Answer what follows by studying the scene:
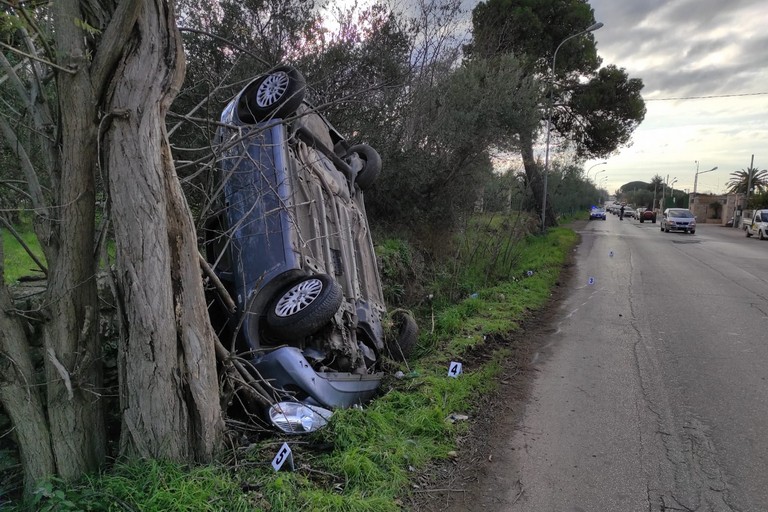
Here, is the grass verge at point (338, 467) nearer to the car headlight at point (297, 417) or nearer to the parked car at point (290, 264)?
the car headlight at point (297, 417)

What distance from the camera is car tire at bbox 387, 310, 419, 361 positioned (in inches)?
224

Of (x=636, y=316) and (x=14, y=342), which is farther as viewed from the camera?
(x=636, y=316)

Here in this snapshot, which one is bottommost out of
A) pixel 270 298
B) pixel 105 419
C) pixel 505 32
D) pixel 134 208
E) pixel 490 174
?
pixel 105 419

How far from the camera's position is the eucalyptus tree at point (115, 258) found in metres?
2.74

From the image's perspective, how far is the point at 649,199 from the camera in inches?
4016

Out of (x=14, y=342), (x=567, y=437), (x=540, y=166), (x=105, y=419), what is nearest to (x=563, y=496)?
(x=567, y=437)

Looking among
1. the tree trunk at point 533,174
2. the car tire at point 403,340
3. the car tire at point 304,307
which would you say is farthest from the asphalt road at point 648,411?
the tree trunk at point 533,174

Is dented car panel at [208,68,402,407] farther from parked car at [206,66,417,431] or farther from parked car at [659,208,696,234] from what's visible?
parked car at [659,208,696,234]

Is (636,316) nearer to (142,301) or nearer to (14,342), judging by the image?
(142,301)

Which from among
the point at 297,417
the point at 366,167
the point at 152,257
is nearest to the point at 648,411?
the point at 297,417

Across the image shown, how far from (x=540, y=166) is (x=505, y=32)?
9.54m

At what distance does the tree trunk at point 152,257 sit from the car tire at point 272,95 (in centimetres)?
206

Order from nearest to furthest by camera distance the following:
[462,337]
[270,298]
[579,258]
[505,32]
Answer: [270,298] → [462,337] → [579,258] → [505,32]

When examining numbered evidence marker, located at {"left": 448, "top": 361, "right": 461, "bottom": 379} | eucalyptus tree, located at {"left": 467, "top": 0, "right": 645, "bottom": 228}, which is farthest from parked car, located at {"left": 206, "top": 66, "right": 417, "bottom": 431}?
eucalyptus tree, located at {"left": 467, "top": 0, "right": 645, "bottom": 228}
